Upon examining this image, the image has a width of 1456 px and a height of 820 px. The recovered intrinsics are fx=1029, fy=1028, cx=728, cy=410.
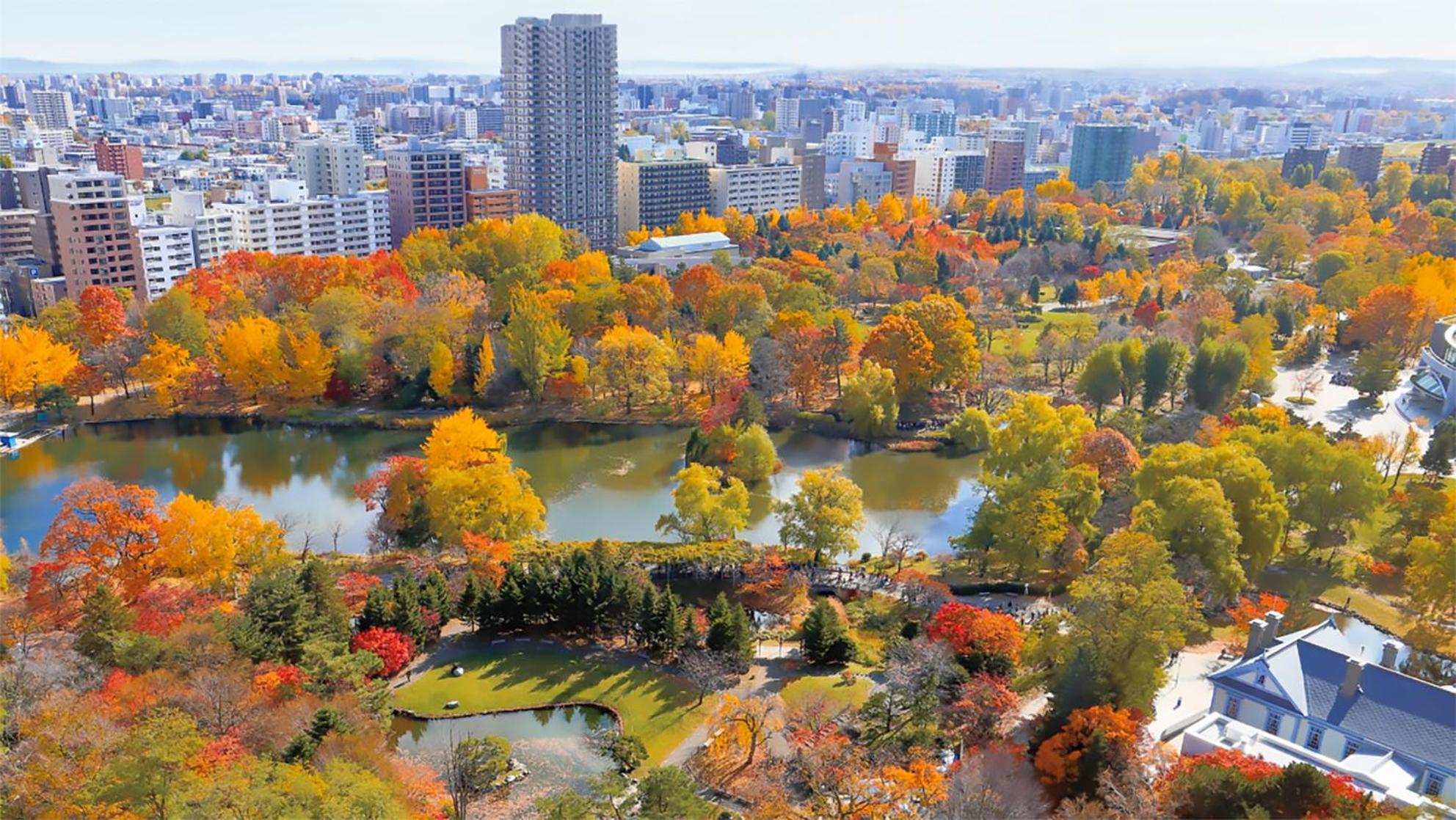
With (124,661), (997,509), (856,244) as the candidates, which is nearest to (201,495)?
(124,661)

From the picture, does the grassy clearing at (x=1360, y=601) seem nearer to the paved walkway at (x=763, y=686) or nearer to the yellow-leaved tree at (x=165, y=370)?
the paved walkway at (x=763, y=686)

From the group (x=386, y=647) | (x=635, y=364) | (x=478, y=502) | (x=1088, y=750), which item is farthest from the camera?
(x=635, y=364)

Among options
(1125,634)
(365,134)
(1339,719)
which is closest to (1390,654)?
(1339,719)

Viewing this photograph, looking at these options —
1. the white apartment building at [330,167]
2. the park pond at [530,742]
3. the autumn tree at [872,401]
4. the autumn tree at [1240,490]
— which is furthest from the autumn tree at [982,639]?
the white apartment building at [330,167]

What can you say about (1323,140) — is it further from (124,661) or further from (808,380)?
(124,661)

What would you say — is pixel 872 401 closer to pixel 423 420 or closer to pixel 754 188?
pixel 423 420
